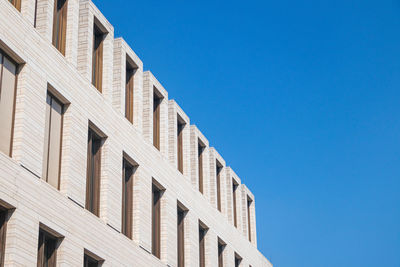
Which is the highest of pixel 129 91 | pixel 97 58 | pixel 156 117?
pixel 156 117

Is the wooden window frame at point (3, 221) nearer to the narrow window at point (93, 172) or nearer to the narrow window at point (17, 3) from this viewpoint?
the narrow window at point (93, 172)

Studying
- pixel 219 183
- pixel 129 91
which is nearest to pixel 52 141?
pixel 129 91

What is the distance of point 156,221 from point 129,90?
645cm

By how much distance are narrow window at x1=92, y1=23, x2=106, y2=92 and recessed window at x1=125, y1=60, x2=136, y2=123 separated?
247cm

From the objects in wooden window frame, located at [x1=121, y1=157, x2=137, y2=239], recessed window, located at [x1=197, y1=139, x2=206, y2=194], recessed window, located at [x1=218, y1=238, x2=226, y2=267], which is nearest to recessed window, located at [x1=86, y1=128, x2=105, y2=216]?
wooden window frame, located at [x1=121, y1=157, x2=137, y2=239]

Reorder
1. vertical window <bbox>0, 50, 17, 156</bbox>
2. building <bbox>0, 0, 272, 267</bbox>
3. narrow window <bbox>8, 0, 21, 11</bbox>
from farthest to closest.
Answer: narrow window <bbox>8, 0, 21, 11</bbox> → building <bbox>0, 0, 272, 267</bbox> → vertical window <bbox>0, 50, 17, 156</bbox>

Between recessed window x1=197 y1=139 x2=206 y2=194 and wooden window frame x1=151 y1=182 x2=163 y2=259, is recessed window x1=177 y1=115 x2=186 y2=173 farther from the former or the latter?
wooden window frame x1=151 y1=182 x2=163 y2=259

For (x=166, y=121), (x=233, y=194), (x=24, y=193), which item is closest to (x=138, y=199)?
(x=166, y=121)

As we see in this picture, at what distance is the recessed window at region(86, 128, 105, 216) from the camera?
2803cm

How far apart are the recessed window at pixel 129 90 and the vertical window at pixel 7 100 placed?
9351mm

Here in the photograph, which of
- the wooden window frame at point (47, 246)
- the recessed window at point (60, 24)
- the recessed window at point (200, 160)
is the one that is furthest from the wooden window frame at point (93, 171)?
the recessed window at point (200, 160)

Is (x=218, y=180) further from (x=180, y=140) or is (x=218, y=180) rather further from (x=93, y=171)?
(x=93, y=171)

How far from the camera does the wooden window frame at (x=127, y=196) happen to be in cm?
3073

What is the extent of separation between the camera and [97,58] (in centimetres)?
3088
